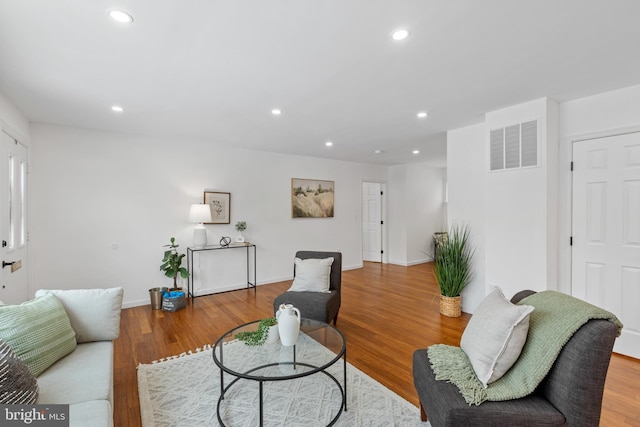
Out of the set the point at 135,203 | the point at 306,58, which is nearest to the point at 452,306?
the point at 306,58

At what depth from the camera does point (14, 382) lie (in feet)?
4.20

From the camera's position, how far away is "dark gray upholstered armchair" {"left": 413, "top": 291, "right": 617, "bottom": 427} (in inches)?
49.6

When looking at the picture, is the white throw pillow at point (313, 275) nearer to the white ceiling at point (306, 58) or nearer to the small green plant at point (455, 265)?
the small green plant at point (455, 265)

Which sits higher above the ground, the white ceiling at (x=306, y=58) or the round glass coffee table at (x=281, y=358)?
the white ceiling at (x=306, y=58)

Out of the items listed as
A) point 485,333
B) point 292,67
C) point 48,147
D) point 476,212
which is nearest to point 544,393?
point 485,333

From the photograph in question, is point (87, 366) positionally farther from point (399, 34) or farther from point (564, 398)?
point (399, 34)

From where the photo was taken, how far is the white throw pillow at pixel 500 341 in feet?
4.79

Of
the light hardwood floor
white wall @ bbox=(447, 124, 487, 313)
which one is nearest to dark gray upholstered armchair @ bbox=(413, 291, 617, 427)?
the light hardwood floor

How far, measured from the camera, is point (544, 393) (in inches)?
56.6

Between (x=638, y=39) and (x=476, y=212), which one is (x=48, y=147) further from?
(x=638, y=39)

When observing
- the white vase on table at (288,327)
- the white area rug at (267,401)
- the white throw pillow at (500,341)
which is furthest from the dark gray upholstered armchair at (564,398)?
the white vase on table at (288,327)

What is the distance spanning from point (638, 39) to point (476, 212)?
224 cm

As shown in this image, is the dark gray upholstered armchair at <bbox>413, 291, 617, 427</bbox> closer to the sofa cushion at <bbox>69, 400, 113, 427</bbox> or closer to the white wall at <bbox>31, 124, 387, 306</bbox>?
the sofa cushion at <bbox>69, 400, 113, 427</bbox>
